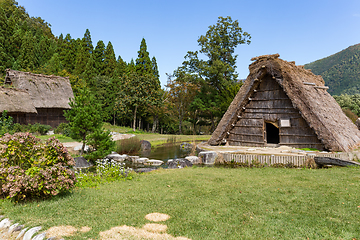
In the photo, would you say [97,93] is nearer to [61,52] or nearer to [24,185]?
[61,52]

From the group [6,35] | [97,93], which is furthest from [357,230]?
[6,35]

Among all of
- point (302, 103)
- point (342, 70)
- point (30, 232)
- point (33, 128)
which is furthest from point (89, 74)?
point (342, 70)

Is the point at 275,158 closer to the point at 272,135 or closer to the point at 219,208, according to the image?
the point at 219,208

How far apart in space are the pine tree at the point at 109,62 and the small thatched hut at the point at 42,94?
1317 cm

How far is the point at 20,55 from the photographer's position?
1309 inches

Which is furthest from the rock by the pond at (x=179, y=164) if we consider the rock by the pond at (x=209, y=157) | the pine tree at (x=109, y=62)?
the pine tree at (x=109, y=62)

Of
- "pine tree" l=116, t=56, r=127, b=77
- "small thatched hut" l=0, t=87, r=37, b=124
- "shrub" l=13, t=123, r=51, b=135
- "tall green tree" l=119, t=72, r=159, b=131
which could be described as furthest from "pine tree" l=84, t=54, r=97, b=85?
"shrub" l=13, t=123, r=51, b=135

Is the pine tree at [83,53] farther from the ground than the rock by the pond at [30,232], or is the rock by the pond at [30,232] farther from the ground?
the pine tree at [83,53]

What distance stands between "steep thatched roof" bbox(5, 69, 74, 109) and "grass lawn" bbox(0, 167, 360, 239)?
2163 centimetres

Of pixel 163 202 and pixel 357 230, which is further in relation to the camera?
pixel 163 202

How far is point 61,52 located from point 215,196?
44655mm

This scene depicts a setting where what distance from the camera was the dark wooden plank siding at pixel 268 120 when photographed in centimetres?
1277

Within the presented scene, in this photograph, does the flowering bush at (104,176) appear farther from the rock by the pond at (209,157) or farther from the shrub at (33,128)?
the shrub at (33,128)

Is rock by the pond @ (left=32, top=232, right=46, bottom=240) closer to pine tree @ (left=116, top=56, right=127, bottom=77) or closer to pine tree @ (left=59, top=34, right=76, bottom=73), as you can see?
pine tree @ (left=116, top=56, right=127, bottom=77)
